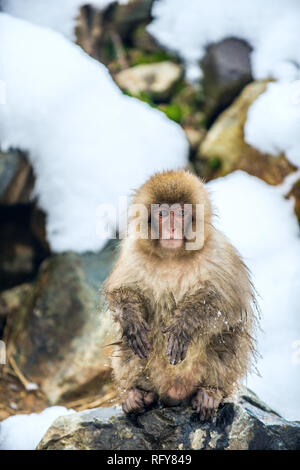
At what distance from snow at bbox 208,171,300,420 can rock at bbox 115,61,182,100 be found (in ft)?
5.17

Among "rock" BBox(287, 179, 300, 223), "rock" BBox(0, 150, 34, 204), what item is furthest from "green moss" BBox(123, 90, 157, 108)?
"rock" BBox(287, 179, 300, 223)

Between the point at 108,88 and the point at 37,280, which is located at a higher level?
the point at 108,88

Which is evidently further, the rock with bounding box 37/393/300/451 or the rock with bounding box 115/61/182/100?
the rock with bounding box 115/61/182/100

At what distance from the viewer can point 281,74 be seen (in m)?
4.90

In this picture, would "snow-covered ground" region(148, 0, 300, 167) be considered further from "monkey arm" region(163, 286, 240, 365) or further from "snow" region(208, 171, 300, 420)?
"monkey arm" region(163, 286, 240, 365)

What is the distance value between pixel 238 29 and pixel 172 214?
12.8 ft

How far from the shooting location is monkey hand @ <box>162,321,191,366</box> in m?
2.31

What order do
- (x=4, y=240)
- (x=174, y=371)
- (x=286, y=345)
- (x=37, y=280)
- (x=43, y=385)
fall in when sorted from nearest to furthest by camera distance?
1. (x=174, y=371)
2. (x=286, y=345)
3. (x=43, y=385)
4. (x=37, y=280)
5. (x=4, y=240)

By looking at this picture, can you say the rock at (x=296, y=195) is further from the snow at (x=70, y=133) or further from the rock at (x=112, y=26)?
the rock at (x=112, y=26)

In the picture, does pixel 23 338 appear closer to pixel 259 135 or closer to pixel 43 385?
pixel 43 385

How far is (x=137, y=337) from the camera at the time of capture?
240 cm

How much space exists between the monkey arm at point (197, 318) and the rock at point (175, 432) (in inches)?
16.6

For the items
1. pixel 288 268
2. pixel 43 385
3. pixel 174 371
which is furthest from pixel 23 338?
pixel 288 268

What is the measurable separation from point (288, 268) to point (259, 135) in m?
1.43
